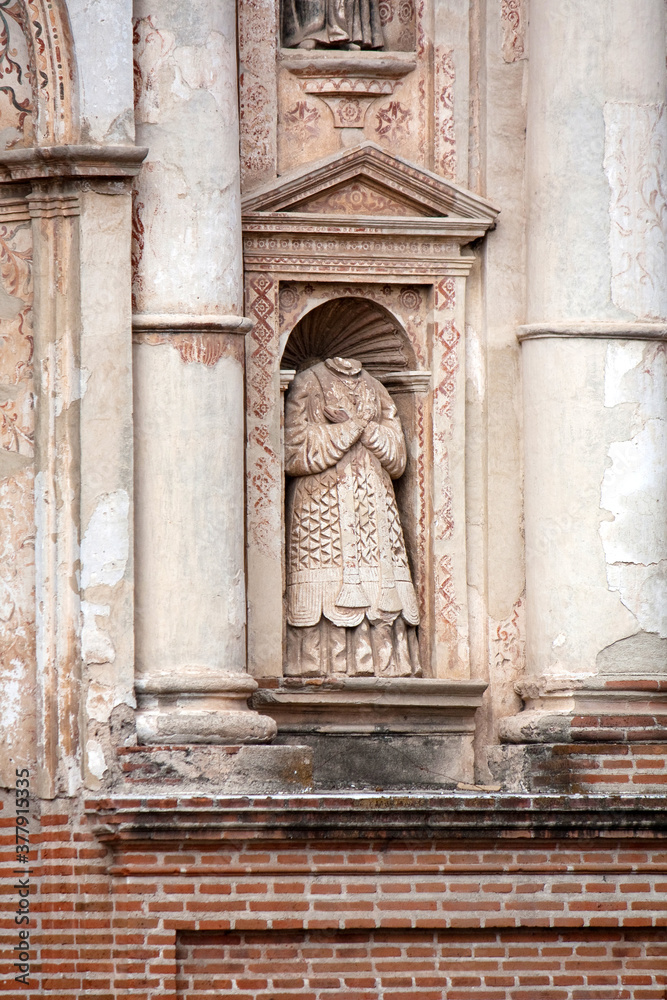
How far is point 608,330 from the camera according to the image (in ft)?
35.0

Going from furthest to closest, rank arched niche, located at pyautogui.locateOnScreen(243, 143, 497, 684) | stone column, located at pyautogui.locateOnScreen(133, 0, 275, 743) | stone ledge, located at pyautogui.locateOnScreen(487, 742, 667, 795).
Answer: arched niche, located at pyautogui.locateOnScreen(243, 143, 497, 684) < stone ledge, located at pyautogui.locateOnScreen(487, 742, 667, 795) < stone column, located at pyautogui.locateOnScreen(133, 0, 275, 743)

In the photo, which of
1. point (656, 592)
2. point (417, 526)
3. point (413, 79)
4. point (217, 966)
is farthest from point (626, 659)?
point (413, 79)

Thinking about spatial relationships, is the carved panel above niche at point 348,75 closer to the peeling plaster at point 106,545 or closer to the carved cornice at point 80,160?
the carved cornice at point 80,160

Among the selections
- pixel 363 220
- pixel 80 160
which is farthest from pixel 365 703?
pixel 80 160

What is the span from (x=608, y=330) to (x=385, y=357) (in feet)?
4.42

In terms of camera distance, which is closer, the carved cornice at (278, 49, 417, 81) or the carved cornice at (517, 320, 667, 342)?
the carved cornice at (517, 320, 667, 342)

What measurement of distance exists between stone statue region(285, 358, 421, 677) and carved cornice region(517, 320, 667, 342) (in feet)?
3.45

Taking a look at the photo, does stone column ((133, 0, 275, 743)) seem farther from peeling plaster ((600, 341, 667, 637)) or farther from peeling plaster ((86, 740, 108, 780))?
peeling plaster ((600, 341, 667, 637))

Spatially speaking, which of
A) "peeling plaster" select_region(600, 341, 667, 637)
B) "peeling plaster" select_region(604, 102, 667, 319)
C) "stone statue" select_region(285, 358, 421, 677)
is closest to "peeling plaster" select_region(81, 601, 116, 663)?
"stone statue" select_region(285, 358, 421, 677)

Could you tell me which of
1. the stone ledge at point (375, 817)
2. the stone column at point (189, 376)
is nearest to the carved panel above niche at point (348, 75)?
the stone column at point (189, 376)

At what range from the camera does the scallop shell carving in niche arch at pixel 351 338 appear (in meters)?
11.2

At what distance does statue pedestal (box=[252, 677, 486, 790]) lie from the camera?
10.7 metres

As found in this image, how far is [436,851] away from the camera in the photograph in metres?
9.92

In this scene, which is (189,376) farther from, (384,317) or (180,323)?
(384,317)
